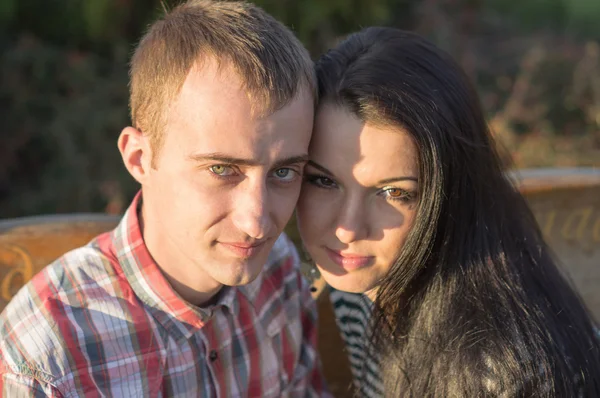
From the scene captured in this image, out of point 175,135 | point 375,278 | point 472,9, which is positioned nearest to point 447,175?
point 375,278

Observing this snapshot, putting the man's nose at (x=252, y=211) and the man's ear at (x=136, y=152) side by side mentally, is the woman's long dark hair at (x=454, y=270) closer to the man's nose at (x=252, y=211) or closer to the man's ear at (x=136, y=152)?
the man's nose at (x=252, y=211)

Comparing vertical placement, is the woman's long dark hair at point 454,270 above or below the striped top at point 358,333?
above

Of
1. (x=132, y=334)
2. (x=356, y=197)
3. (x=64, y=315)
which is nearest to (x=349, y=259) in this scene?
(x=356, y=197)

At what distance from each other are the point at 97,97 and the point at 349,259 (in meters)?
3.65

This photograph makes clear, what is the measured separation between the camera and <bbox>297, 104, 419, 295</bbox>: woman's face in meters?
1.76

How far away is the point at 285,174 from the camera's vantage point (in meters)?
1.72

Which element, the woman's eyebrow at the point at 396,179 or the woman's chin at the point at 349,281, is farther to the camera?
the woman's chin at the point at 349,281

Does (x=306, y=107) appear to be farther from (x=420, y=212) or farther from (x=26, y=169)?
(x=26, y=169)

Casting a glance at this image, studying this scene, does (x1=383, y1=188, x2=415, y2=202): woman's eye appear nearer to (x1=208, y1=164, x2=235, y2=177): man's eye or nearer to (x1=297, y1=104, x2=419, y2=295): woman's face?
(x1=297, y1=104, x2=419, y2=295): woman's face

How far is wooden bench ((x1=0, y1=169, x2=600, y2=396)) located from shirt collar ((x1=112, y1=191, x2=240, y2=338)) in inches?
22.1

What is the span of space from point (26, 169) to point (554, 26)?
522 centimetres

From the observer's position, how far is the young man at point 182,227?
1.60 meters

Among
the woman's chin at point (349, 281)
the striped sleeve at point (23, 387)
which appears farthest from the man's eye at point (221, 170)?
the striped sleeve at point (23, 387)

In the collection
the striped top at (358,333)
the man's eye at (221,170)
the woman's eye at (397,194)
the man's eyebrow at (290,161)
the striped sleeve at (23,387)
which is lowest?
the striped top at (358,333)
